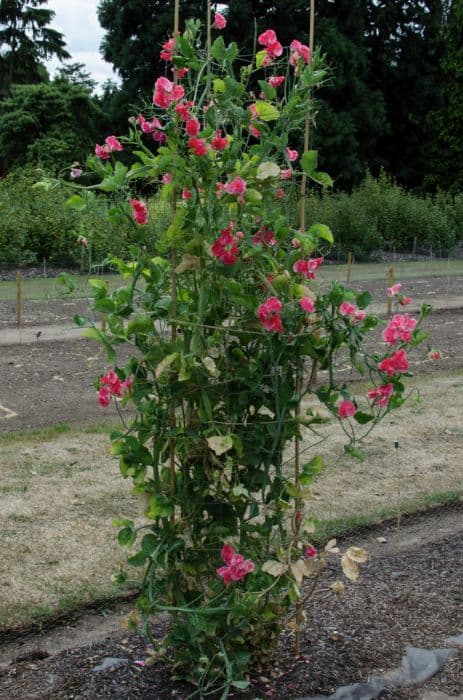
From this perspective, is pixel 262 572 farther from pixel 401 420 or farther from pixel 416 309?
pixel 416 309

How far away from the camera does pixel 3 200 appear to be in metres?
18.1

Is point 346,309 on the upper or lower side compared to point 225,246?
lower

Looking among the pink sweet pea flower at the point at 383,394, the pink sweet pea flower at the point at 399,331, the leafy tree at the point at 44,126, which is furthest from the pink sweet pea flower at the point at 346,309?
the leafy tree at the point at 44,126

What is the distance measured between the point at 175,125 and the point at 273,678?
1752 millimetres

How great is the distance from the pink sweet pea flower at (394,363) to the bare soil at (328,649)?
40.8 inches

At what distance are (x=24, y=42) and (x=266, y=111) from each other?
3468 centimetres

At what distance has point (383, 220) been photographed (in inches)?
911

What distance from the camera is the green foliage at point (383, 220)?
70.8ft

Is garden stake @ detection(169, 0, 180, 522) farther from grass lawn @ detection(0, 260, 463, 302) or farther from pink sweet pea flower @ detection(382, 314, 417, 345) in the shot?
grass lawn @ detection(0, 260, 463, 302)

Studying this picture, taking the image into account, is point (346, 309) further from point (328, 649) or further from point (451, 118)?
point (451, 118)

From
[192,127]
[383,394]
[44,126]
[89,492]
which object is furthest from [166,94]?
[44,126]

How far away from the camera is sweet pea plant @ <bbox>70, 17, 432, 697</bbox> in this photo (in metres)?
2.25

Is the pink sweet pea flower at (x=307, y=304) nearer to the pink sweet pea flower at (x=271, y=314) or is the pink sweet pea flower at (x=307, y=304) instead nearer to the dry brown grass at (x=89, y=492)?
the pink sweet pea flower at (x=271, y=314)

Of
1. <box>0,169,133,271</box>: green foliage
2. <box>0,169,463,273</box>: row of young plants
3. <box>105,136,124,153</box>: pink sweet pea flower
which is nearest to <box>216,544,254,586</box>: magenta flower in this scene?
<box>105,136,124,153</box>: pink sweet pea flower
